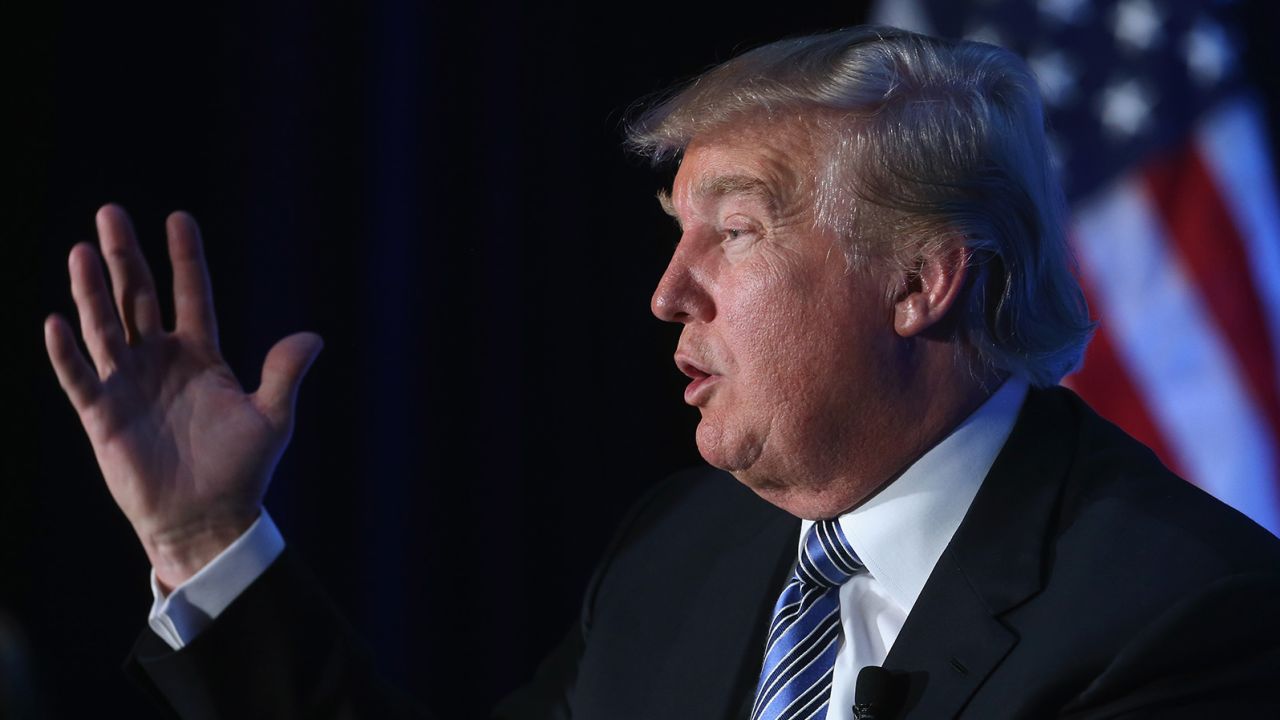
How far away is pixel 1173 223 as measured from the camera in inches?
105

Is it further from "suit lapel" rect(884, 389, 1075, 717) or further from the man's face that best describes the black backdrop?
"suit lapel" rect(884, 389, 1075, 717)

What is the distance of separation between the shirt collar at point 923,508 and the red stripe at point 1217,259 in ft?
4.01

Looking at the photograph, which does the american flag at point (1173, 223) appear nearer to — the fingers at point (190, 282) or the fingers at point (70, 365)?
the fingers at point (190, 282)

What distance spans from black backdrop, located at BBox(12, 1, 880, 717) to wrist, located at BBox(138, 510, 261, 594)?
3.87ft

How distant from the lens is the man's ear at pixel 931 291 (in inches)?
63.4

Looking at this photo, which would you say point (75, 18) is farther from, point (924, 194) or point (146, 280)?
→ point (924, 194)

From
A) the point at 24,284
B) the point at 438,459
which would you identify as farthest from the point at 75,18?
the point at 438,459

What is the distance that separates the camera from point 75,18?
2707 millimetres

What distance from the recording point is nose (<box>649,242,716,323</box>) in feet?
5.50

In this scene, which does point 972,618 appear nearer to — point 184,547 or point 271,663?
point 271,663

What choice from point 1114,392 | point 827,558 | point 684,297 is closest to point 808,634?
point 827,558

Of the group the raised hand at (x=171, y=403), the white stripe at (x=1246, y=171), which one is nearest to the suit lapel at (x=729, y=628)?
the raised hand at (x=171, y=403)

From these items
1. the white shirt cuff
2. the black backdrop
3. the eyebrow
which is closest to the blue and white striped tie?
the eyebrow

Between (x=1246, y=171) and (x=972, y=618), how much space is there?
1.69 meters
